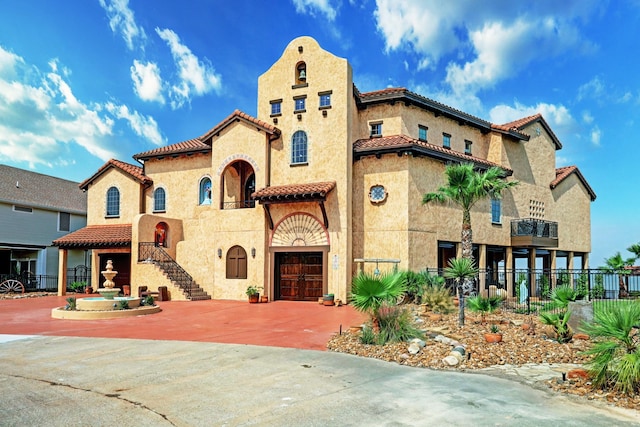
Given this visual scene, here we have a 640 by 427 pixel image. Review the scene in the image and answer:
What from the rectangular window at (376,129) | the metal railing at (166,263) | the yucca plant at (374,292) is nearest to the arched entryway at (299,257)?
the metal railing at (166,263)

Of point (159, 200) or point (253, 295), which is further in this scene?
point (159, 200)

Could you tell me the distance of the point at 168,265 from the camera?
26.9 m

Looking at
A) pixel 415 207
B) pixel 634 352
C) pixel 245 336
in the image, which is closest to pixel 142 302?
pixel 245 336

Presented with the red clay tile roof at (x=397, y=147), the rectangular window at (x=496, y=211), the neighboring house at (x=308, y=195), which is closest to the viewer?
the red clay tile roof at (x=397, y=147)

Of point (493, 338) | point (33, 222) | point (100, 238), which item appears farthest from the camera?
point (33, 222)

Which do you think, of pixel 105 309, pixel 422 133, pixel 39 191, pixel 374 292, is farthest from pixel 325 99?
pixel 39 191

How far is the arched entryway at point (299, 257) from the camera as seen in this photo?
79.6 feet

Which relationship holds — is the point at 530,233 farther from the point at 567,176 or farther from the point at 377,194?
the point at 377,194

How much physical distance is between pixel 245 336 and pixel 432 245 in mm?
13490

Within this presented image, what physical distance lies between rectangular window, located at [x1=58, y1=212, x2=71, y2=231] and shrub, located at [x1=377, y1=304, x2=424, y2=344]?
114 ft

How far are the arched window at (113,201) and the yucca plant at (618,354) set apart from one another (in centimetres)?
2960

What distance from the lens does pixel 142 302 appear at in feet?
69.5

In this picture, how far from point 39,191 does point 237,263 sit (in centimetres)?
2261

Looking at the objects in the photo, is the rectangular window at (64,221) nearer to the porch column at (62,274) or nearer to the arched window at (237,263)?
the porch column at (62,274)
